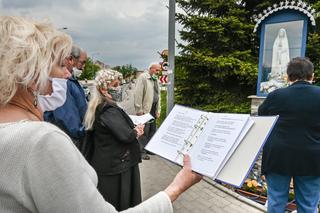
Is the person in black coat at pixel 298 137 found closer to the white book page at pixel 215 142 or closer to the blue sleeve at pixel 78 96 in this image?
the white book page at pixel 215 142

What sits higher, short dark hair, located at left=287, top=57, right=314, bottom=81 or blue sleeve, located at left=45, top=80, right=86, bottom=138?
short dark hair, located at left=287, top=57, right=314, bottom=81

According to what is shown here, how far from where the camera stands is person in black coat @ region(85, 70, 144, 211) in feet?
9.80

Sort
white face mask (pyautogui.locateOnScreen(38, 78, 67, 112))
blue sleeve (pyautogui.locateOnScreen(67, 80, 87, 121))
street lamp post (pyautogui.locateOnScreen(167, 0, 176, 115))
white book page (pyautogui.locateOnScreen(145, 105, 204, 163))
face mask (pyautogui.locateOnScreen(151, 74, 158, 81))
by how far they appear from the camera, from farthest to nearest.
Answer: face mask (pyautogui.locateOnScreen(151, 74, 158, 81)) < street lamp post (pyautogui.locateOnScreen(167, 0, 176, 115)) < blue sleeve (pyautogui.locateOnScreen(67, 80, 87, 121)) < white face mask (pyautogui.locateOnScreen(38, 78, 67, 112)) < white book page (pyautogui.locateOnScreen(145, 105, 204, 163))

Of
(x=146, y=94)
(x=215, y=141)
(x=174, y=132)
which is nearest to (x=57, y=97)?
(x=174, y=132)

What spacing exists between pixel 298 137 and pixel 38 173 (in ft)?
9.18

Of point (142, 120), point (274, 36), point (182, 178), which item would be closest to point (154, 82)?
point (274, 36)

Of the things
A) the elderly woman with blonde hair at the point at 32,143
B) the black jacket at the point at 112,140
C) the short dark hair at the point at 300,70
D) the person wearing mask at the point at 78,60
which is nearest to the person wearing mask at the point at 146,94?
the person wearing mask at the point at 78,60

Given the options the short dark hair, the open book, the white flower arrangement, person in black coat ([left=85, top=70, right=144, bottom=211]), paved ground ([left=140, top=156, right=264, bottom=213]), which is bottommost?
paved ground ([left=140, top=156, right=264, bottom=213])

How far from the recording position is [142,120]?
363cm

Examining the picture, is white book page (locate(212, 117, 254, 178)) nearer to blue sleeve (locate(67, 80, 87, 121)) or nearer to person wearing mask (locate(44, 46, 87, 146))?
person wearing mask (locate(44, 46, 87, 146))

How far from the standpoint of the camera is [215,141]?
1.54 m

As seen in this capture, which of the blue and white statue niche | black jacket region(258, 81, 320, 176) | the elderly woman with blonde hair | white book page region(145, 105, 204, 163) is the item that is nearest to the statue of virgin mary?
the blue and white statue niche

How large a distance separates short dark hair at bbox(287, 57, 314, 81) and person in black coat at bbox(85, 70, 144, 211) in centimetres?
175

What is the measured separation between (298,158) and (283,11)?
367 centimetres
